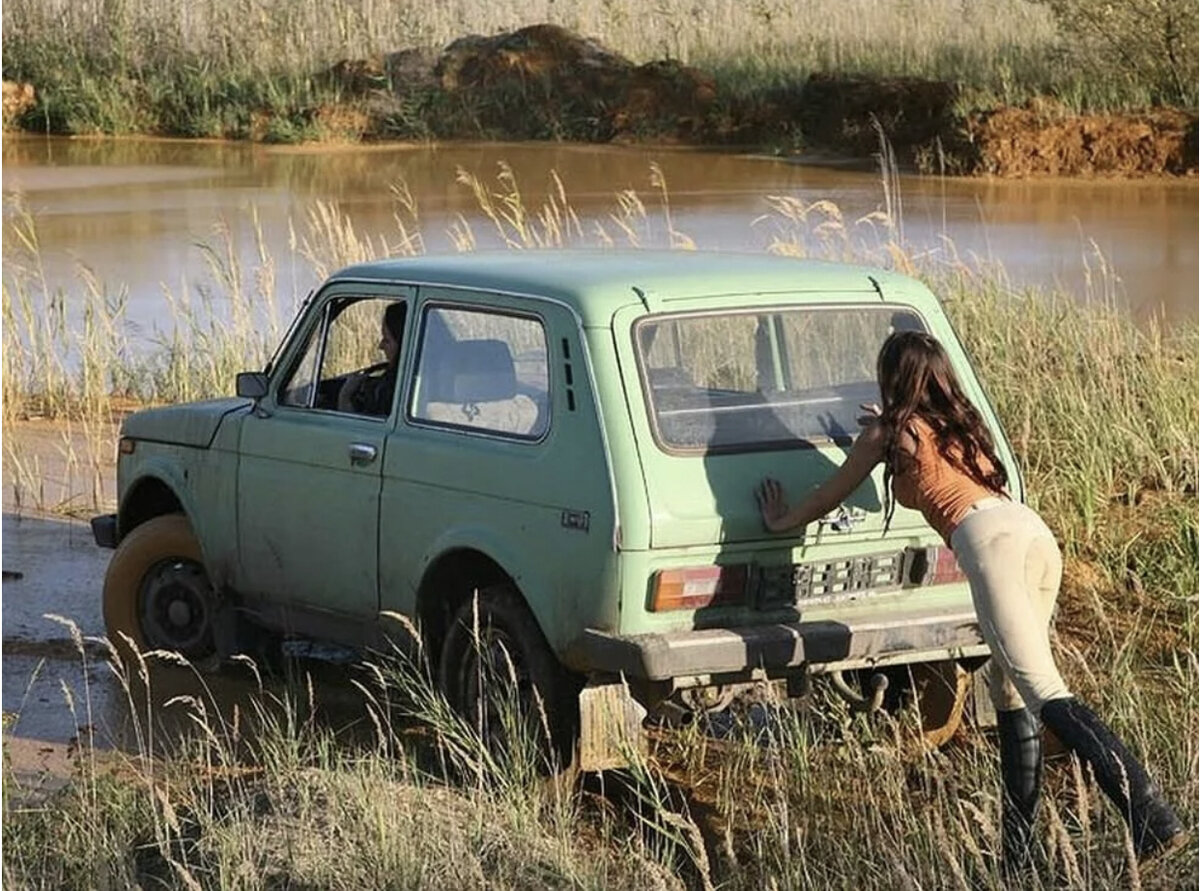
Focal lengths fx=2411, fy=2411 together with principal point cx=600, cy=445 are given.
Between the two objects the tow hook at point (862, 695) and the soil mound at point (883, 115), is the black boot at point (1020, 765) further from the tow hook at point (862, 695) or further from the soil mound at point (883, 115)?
the soil mound at point (883, 115)

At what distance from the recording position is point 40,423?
1524 cm

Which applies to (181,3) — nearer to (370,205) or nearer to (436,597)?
(370,205)

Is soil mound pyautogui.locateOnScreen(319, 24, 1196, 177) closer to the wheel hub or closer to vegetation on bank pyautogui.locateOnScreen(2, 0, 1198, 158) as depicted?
vegetation on bank pyautogui.locateOnScreen(2, 0, 1198, 158)

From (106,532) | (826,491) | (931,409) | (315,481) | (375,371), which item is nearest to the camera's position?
(931,409)

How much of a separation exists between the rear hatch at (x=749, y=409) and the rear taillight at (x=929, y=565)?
3.0 inches

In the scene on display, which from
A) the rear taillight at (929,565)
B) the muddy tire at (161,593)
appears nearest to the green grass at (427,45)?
the muddy tire at (161,593)

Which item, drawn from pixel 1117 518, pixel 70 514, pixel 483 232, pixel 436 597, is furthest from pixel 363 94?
pixel 436 597

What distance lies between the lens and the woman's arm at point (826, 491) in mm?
7070

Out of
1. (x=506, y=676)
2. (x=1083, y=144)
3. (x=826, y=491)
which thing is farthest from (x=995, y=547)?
(x=1083, y=144)

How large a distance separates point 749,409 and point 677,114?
1167 inches

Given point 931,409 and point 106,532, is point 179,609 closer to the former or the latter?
point 106,532

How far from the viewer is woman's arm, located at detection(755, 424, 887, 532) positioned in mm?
7070

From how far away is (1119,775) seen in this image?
6.30 m

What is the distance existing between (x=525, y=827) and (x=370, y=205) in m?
21.9
